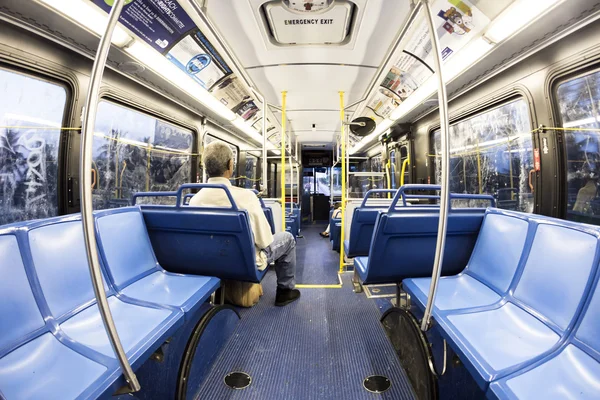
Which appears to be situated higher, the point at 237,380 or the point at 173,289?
the point at 173,289

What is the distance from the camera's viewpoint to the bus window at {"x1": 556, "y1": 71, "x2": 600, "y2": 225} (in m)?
1.99

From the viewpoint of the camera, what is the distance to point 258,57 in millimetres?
2797

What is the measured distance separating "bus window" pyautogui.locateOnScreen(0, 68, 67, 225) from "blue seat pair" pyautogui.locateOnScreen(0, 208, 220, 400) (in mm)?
1137

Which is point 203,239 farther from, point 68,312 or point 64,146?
point 64,146

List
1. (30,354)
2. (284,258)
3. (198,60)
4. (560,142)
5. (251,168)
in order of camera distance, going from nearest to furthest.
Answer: (30,354), (560,142), (284,258), (198,60), (251,168)

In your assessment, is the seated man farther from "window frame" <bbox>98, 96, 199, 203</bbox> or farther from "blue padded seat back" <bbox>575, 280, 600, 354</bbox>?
"blue padded seat back" <bbox>575, 280, 600, 354</bbox>

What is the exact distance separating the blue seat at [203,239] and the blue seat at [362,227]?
1161 mm

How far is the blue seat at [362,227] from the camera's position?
7.93 feet

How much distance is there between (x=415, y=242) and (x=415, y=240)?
0.7 inches

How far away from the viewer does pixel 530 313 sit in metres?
1.18

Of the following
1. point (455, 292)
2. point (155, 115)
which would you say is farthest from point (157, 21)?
point (455, 292)

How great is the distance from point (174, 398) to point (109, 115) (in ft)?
9.79

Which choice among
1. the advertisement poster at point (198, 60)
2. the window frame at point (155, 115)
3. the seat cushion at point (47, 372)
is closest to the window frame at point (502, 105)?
the advertisement poster at point (198, 60)

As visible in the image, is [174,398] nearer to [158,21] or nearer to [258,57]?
[158,21]
